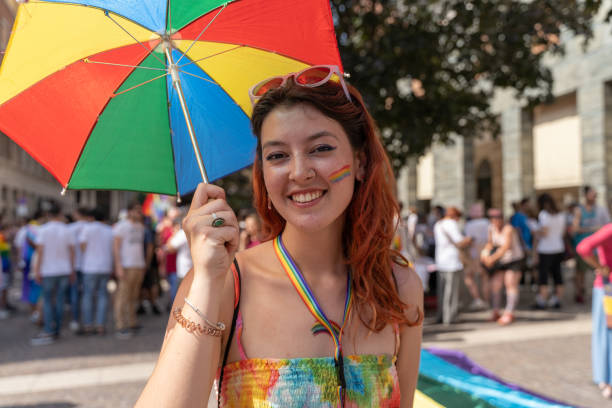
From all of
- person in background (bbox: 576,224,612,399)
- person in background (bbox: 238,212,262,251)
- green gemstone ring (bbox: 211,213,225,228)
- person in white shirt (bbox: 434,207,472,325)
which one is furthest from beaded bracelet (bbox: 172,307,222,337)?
person in white shirt (bbox: 434,207,472,325)

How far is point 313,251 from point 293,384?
45 centimetres

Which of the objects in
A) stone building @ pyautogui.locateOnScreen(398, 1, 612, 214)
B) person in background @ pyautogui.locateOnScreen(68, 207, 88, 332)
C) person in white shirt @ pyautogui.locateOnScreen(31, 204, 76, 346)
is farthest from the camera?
stone building @ pyautogui.locateOnScreen(398, 1, 612, 214)

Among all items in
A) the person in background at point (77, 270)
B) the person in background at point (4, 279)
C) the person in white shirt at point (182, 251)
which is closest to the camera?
the person in white shirt at point (182, 251)

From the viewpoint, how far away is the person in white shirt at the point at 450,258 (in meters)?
8.44

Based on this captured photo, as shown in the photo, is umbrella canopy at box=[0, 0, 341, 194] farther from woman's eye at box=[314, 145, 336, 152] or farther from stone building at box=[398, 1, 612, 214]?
stone building at box=[398, 1, 612, 214]

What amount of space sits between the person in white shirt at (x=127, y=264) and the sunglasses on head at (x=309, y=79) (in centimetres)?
705

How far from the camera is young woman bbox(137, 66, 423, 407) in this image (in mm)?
1395

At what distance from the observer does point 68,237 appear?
8.34 metres

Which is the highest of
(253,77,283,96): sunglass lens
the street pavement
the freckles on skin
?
(253,77,283,96): sunglass lens

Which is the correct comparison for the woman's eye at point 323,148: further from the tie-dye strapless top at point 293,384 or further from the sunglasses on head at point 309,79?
the tie-dye strapless top at point 293,384

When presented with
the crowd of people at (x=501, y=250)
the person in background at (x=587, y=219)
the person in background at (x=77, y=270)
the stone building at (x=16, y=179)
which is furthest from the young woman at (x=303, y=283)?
the stone building at (x=16, y=179)

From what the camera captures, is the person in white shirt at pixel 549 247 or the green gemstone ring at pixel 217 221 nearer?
the green gemstone ring at pixel 217 221

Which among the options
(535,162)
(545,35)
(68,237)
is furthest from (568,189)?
(68,237)

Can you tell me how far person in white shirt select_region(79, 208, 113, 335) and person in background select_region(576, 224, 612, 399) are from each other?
6711 mm
